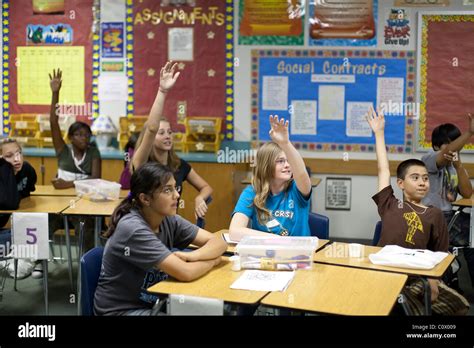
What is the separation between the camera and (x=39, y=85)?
263 inches

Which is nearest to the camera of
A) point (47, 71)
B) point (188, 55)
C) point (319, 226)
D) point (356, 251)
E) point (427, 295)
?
point (427, 295)

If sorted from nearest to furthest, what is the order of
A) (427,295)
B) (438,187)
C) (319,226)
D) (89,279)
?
(89,279) < (427,295) < (319,226) < (438,187)

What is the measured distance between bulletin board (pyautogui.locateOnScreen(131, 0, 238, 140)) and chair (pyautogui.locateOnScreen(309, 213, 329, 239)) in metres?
2.72

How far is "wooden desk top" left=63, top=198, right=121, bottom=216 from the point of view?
13.4 ft

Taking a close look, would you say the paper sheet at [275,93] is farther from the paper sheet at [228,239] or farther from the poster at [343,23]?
the paper sheet at [228,239]

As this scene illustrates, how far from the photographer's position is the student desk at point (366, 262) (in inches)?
109

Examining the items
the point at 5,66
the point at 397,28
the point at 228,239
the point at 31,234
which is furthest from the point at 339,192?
the point at 5,66

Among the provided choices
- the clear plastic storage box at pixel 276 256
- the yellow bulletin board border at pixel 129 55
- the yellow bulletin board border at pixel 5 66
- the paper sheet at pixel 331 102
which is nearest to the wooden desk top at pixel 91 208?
the clear plastic storage box at pixel 276 256

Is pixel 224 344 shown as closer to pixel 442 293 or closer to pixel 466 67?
pixel 442 293

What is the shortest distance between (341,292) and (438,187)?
2.43 m

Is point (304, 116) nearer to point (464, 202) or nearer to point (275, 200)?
point (464, 202)

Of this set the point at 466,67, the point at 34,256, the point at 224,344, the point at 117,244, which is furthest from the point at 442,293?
the point at 466,67

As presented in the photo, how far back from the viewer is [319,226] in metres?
3.74

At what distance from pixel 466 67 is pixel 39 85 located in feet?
13.6
